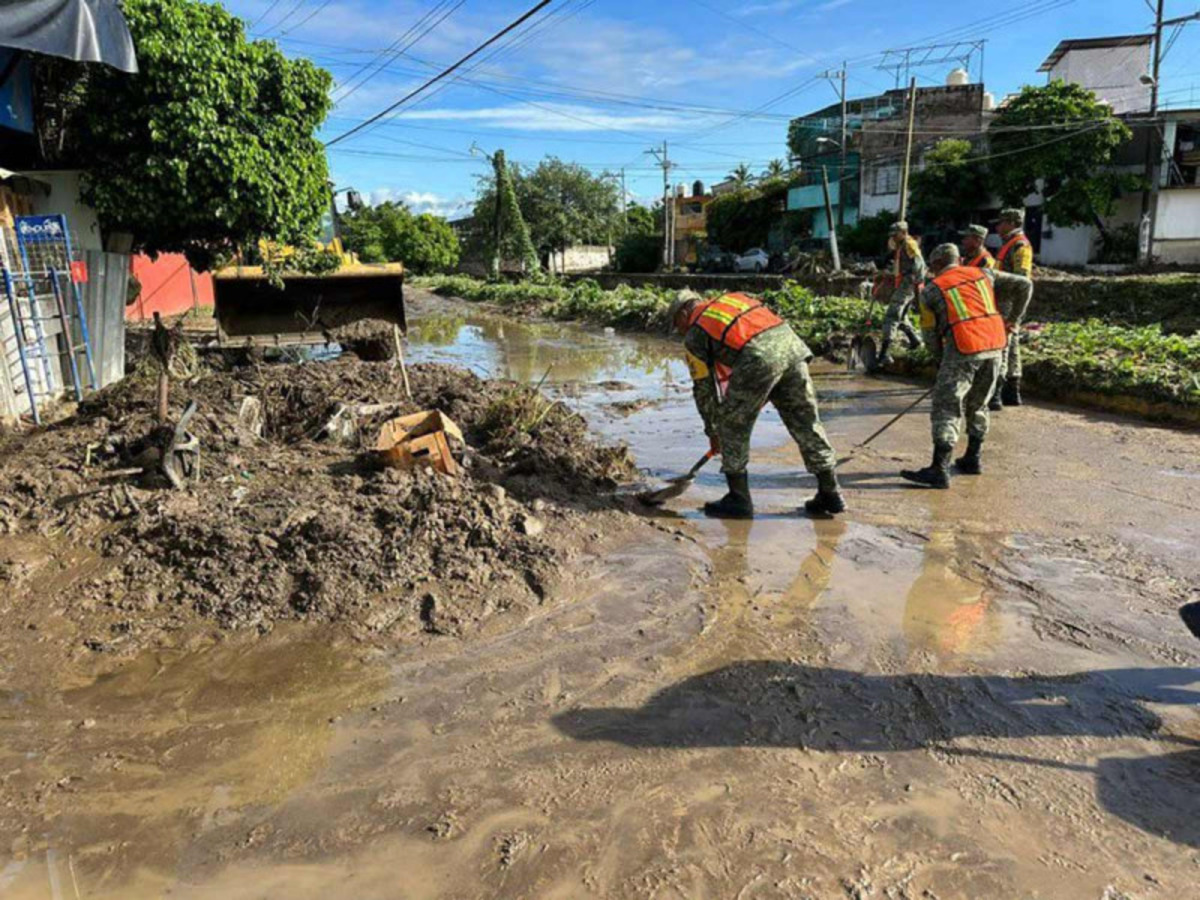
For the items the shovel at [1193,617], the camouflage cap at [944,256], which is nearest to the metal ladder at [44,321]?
the camouflage cap at [944,256]

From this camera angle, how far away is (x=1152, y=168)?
2638cm

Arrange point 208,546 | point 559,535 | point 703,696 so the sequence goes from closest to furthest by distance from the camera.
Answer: point 703,696 < point 208,546 < point 559,535

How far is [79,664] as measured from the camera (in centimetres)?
335

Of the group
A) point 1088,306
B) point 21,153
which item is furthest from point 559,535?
point 1088,306

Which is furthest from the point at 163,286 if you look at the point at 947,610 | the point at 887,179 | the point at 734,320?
the point at 887,179

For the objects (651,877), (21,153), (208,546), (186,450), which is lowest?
(651,877)

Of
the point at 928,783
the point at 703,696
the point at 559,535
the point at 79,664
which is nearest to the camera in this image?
the point at 928,783

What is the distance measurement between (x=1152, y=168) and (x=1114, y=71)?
44.7 ft

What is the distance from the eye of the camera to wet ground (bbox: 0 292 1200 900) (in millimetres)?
2244

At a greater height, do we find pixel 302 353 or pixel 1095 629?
pixel 302 353

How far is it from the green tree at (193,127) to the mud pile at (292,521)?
342 cm

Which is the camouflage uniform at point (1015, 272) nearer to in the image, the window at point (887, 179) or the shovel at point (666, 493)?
the shovel at point (666, 493)

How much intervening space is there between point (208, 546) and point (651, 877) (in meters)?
2.85

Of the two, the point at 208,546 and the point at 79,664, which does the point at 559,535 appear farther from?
the point at 79,664
